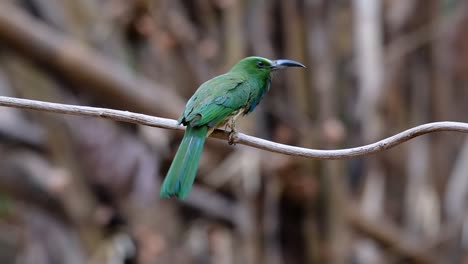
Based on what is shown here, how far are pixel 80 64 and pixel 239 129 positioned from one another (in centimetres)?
121

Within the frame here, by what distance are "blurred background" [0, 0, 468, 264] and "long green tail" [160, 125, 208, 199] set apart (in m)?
2.63

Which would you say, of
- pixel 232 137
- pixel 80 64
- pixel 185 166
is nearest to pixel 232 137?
pixel 232 137

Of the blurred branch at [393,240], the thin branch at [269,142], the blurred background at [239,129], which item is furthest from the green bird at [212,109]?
the blurred branch at [393,240]

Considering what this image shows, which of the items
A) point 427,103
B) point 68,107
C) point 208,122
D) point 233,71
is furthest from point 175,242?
point 68,107

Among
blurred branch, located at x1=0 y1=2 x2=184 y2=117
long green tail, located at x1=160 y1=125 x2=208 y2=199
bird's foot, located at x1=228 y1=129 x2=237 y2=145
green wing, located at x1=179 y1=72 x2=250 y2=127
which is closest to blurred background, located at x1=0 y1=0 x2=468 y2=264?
blurred branch, located at x1=0 y1=2 x2=184 y2=117

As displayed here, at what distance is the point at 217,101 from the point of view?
10.2ft

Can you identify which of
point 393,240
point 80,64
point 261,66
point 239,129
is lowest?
point 393,240

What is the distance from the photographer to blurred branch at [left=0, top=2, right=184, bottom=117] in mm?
5488

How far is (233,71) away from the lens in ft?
11.6

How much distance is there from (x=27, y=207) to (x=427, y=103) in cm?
363

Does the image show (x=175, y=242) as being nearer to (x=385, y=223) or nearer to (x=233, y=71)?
(x=385, y=223)

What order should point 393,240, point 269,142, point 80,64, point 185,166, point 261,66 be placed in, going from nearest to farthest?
point 269,142 → point 185,166 → point 261,66 → point 80,64 → point 393,240

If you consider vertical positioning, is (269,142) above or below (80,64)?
below

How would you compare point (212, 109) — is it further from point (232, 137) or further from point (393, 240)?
point (393, 240)
